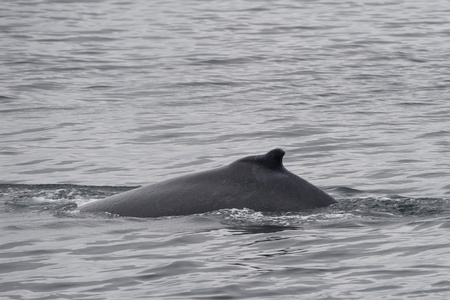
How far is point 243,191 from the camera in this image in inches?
439

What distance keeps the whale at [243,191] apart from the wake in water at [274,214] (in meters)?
0.07

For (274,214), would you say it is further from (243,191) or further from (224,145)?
(224,145)

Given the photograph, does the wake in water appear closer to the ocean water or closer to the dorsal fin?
the ocean water

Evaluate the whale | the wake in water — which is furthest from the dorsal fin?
the wake in water

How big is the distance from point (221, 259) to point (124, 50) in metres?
20.0

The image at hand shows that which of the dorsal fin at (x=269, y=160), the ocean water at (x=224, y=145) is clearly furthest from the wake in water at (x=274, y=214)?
the dorsal fin at (x=269, y=160)

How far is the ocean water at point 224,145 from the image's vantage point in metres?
9.84

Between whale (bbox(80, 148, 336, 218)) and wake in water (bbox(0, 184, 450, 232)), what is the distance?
74 mm

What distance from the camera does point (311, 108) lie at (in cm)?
2022

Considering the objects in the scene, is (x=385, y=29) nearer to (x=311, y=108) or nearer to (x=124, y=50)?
(x=124, y=50)

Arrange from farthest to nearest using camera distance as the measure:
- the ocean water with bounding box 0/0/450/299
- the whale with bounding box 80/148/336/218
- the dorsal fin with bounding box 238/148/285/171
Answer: the whale with bounding box 80/148/336/218
the dorsal fin with bounding box 238/148/285/171
the ocean water with bounding box 0/0/450/299

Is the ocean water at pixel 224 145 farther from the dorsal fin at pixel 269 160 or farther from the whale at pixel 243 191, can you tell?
the dorsal fin at pixel 269 160

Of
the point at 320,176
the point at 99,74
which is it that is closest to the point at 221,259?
the point at 320,176

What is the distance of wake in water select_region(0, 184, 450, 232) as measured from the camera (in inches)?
434
